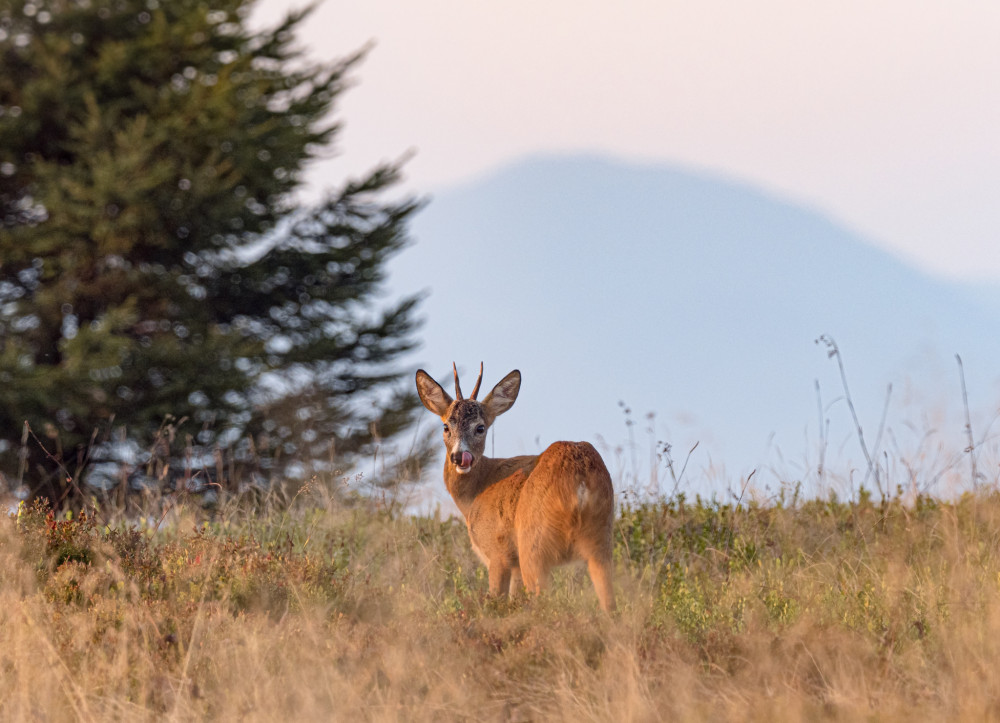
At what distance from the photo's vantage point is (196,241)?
46.8ft

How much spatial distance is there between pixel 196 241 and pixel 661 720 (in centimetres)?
1224

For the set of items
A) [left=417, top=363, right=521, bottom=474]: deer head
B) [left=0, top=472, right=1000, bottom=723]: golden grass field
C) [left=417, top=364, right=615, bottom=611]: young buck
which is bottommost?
[left=0, top=472, right=1000, bottom=723]: golden grass field

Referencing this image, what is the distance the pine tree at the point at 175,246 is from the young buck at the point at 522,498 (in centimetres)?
770

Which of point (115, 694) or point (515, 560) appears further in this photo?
point (515, 560)

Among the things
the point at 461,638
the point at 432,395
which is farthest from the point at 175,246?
the point at 461,638

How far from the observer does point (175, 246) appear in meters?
14.3

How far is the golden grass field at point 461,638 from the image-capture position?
11.4ft

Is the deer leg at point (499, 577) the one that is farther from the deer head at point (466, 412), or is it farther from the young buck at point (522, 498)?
the deer head at point (466, 412)

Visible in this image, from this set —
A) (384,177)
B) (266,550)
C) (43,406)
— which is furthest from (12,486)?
(266,550)

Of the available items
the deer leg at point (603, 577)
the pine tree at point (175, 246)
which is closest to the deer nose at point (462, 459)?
the deer leg at point (603, 577)

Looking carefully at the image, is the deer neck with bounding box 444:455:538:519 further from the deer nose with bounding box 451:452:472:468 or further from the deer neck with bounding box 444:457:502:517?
the deer nose with bounding box 451:452:472:468

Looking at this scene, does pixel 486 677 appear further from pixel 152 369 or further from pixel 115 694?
pixel 152 369

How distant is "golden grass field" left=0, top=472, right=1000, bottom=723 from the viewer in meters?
3.48

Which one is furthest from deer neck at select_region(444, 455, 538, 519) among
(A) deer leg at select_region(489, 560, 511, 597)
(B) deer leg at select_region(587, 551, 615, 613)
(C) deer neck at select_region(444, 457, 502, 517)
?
(B) deer leg at select_region(587, 551, 615, 613)
